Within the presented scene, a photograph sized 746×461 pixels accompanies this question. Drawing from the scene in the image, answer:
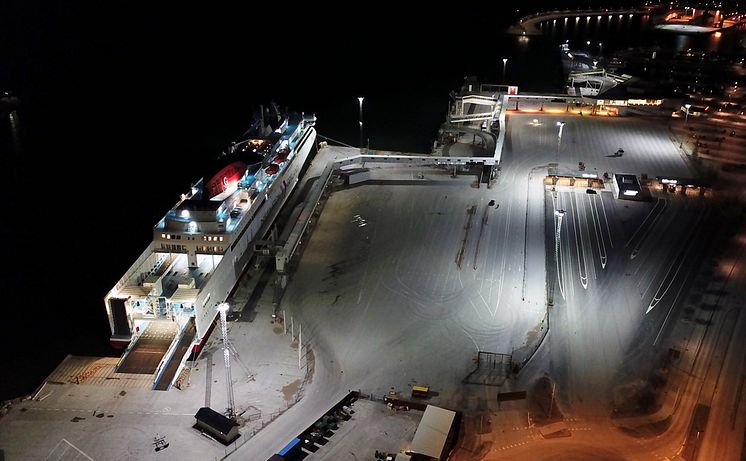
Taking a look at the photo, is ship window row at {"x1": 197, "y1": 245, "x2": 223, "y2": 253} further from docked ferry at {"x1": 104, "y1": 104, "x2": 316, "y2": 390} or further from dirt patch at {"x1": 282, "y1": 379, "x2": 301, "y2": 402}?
dirt patch at {"x1": 282, "y1": 379, "x2": 301, "y2": 402}

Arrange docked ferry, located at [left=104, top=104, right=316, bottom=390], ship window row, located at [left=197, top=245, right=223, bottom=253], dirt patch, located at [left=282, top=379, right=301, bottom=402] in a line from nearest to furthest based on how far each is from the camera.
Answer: dirt patch, located at [left=282, top=379, right=301, bottom=402], docked ferry, located at [left=104, top=104, right=316, bottom=390], ship window row, located at [left=197, top=245, right=223, bottom=253]

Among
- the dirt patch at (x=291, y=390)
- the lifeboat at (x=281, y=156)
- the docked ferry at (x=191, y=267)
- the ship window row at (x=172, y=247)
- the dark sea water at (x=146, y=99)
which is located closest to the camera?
the dirt patch at (x=291, y=390)

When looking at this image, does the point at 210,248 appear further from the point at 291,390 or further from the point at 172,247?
the point at 291,390

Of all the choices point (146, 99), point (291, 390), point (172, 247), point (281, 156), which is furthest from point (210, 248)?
point (146, 99)

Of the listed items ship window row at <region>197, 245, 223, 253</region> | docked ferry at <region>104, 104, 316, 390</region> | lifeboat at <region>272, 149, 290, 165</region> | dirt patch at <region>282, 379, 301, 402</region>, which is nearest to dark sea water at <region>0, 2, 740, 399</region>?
docked ferry at <region>104, 104, 316, 390</region>

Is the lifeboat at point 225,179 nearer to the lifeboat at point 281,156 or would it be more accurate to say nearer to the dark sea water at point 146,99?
the lifeboat at point 281,156

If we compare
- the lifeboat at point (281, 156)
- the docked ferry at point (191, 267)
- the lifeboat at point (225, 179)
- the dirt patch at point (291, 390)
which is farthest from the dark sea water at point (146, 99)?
the dirt patch at point (291, 390)
